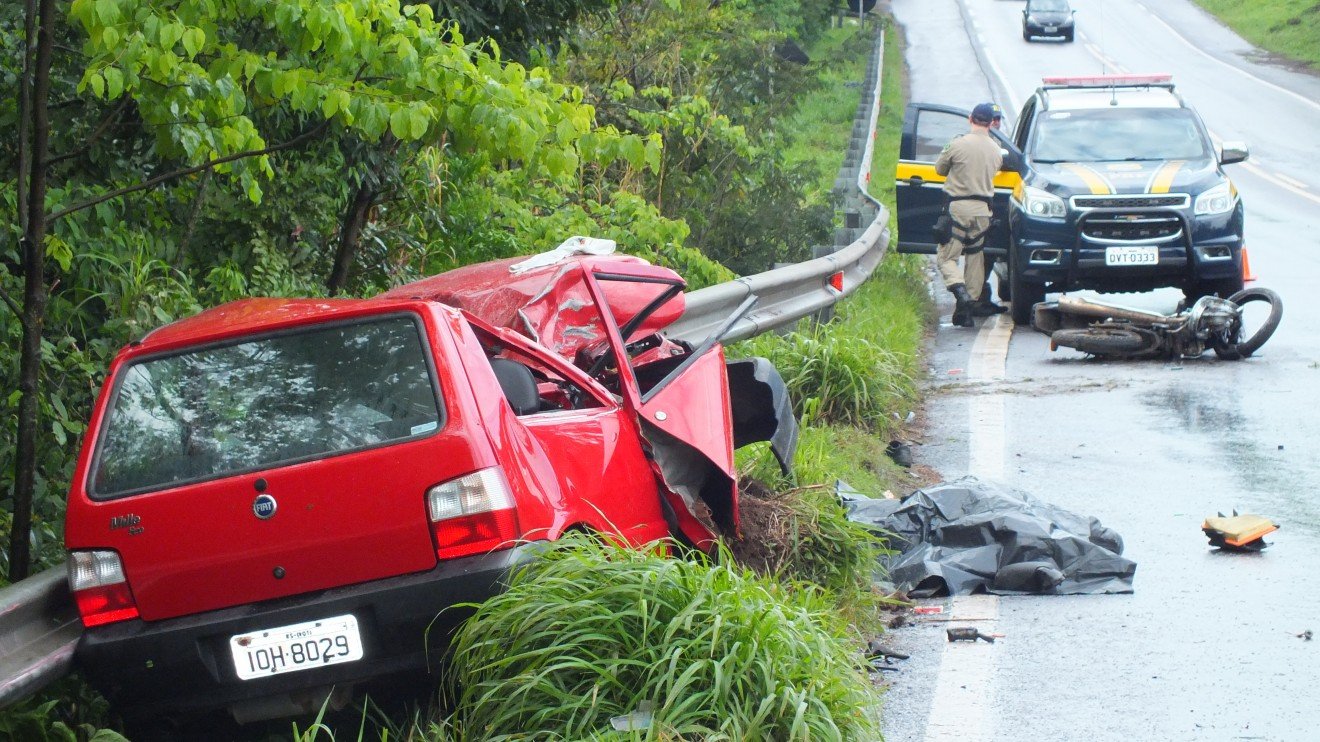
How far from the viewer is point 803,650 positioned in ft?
13.8

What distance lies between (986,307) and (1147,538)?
769cm

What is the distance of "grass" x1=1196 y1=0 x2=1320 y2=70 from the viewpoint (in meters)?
47.7

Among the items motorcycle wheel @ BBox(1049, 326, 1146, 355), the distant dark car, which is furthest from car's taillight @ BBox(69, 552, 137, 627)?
the distant dark car

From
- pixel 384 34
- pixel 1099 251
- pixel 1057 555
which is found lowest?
pixel 1099 251

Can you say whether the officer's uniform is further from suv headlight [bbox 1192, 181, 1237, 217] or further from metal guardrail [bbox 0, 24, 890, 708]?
suv headlight [bbox 1192, 181, 1237, 217]

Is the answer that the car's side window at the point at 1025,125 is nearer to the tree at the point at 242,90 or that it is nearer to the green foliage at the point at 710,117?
the green foliage at the point at 710,117

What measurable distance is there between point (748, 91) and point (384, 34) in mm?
12398

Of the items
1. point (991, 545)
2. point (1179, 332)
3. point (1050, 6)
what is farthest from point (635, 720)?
point (1050, 6)

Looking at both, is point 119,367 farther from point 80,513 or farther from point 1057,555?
point 1057,555

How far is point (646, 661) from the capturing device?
4086mm

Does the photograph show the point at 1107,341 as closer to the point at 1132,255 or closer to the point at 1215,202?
the point at 1132,255

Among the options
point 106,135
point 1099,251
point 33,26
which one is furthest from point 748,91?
point 33,26

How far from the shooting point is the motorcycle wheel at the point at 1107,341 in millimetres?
11086

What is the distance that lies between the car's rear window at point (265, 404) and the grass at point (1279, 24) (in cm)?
4490
